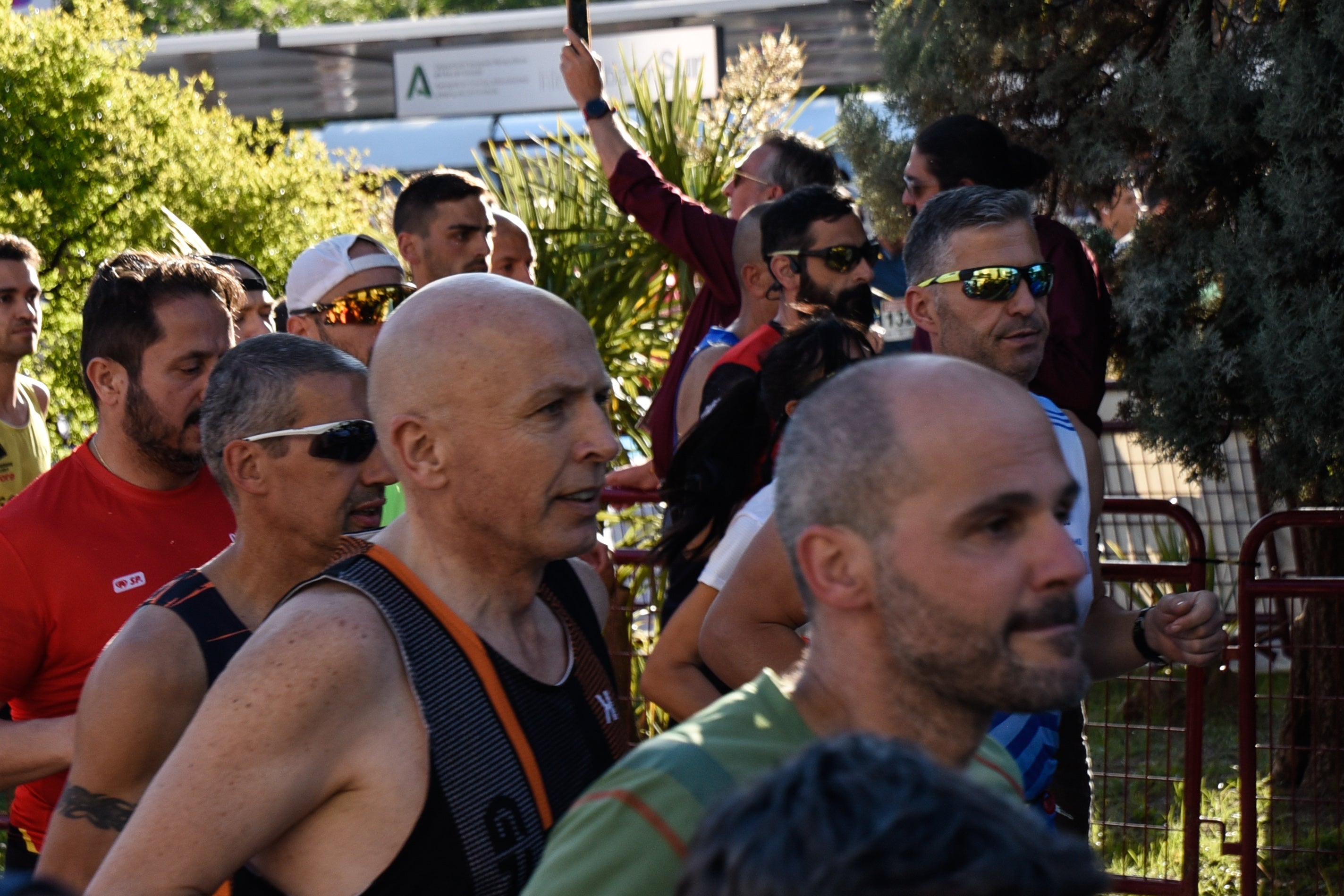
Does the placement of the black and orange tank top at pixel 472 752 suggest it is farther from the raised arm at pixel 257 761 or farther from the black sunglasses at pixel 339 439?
the black sunglasses at pixel 339 439

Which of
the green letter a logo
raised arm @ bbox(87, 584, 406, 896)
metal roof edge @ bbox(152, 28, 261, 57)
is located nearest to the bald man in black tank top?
raised arm @ bbox(87, 584, 406, 896)

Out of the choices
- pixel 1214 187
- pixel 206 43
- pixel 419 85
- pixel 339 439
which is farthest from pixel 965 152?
pixel 206 43

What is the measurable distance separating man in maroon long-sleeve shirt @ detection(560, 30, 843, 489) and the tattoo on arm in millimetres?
3192

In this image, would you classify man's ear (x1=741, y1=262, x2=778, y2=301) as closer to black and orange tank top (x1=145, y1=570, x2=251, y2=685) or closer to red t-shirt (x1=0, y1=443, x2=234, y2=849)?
red t-shirt (x1=0, y1=443, x2=234, y2=849)

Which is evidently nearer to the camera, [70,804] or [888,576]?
[888,576]

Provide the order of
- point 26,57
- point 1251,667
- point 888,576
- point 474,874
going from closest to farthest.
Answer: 1. point 888,576
2. point 474,874
3. point 1251,667
4. point 26,57

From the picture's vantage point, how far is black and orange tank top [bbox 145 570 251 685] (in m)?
2.70

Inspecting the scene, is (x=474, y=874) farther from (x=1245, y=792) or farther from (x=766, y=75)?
(x=766, y=75)

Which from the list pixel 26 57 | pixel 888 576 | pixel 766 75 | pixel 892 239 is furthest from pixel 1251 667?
pixel 26 57

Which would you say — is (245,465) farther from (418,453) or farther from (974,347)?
(974,347)

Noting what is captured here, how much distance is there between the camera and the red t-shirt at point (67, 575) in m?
3.30

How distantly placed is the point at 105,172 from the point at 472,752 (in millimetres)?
8306

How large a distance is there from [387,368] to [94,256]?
7.51 m

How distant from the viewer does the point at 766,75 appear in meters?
7.99
